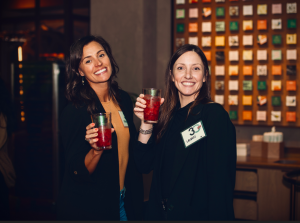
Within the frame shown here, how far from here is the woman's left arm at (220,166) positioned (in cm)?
136

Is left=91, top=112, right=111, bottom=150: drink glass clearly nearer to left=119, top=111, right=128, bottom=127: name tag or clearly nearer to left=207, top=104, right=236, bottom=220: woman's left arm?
left=119, top=111, right=128, bottom=127: name tag

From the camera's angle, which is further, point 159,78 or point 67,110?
point 159,78

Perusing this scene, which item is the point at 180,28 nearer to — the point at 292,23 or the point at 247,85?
the point at 247,85

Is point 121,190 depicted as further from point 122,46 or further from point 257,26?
point 257,26

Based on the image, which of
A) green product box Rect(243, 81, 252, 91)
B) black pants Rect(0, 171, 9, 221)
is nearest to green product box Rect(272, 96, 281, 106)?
green product box Rect(243, 81, 252, 91)

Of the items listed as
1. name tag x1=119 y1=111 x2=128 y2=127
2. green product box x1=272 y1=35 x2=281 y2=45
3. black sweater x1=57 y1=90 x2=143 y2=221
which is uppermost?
green product box x1=272 y1=35 x2=281 y2=45

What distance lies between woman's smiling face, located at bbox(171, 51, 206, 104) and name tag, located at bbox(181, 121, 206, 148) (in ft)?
0.69

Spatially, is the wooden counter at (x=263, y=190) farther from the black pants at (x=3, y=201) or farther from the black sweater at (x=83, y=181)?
the black pants at (x=3, y=201)

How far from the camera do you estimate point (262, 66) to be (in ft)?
13.0

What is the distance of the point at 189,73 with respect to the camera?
1.56 m

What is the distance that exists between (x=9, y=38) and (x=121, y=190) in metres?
4.30

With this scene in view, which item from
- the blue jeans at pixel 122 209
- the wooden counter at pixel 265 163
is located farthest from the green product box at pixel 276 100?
the blue jeans at pixel 122 209

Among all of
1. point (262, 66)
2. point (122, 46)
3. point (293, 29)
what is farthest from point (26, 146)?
point (293, 29)

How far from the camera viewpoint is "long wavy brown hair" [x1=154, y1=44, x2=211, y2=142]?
1591 mm
